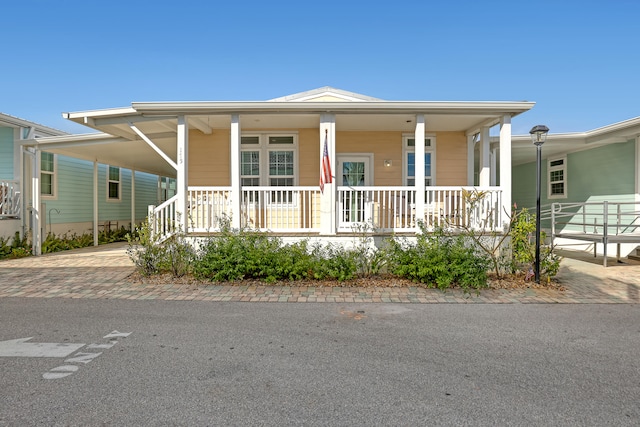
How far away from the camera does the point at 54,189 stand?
12.4m

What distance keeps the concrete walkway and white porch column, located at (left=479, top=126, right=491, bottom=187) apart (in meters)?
2.88

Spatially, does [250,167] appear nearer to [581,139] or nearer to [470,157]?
[470,157]

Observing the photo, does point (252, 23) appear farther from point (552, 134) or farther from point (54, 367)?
point (54, 367)

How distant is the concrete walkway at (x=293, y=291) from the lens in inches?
235

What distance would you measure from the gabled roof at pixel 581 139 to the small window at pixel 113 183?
1472 centimetres

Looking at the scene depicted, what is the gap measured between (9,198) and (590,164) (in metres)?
17.1

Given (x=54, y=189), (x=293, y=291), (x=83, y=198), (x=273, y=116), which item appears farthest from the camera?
(x=83, y=198)

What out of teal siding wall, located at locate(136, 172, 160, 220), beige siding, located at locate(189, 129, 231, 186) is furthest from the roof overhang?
teal siding wall, located at locate(136, 172, 160, 220)

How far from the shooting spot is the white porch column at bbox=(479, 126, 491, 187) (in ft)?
31.5

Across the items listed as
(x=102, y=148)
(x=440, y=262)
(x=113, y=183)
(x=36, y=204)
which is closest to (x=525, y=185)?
(x=440, y=262)

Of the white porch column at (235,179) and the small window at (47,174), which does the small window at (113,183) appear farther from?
the white porch column at (235,179)

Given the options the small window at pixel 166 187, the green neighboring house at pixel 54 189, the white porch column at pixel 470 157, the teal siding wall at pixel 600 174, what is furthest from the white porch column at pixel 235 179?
the small window at pixel 166 187

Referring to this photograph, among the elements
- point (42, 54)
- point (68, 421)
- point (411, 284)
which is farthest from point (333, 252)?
point (42, 54)

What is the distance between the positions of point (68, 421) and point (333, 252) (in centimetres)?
554
